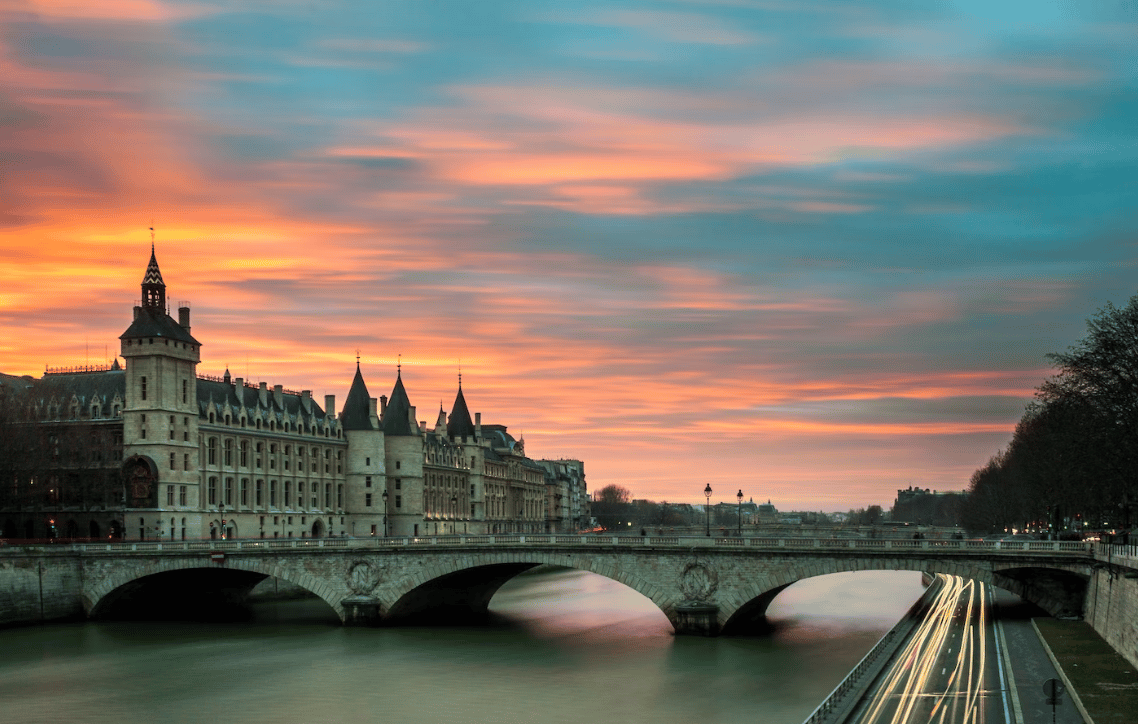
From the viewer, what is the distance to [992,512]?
6142 inches

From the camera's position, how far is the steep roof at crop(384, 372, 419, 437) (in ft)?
510

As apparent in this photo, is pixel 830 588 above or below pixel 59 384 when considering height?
below

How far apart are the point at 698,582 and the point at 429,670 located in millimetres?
16569

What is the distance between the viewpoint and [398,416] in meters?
156

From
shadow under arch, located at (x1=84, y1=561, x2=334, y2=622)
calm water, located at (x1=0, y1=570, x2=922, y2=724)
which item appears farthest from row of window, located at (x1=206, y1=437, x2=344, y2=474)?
calm water, located at (x1=0, y1=570, x2=922, y2=724)

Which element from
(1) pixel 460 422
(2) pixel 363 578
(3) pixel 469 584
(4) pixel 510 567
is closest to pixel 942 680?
(4) pixel 510 567

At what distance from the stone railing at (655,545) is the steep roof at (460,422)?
3823 inches

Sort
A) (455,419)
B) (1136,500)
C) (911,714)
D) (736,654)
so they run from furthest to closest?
(455,419)
(1136,500)
(736,654)
(911,714)

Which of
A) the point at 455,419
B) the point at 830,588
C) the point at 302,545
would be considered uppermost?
the point at 455,419

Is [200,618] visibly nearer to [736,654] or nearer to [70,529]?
[70,529]

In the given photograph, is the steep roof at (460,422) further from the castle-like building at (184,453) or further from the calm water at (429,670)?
the calm water at (429,670)

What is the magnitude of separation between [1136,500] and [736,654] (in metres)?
30.5

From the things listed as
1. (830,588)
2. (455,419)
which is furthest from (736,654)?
(455,419)

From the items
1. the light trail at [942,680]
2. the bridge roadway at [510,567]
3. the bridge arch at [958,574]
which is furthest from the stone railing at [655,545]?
the light trail at [942,680]
